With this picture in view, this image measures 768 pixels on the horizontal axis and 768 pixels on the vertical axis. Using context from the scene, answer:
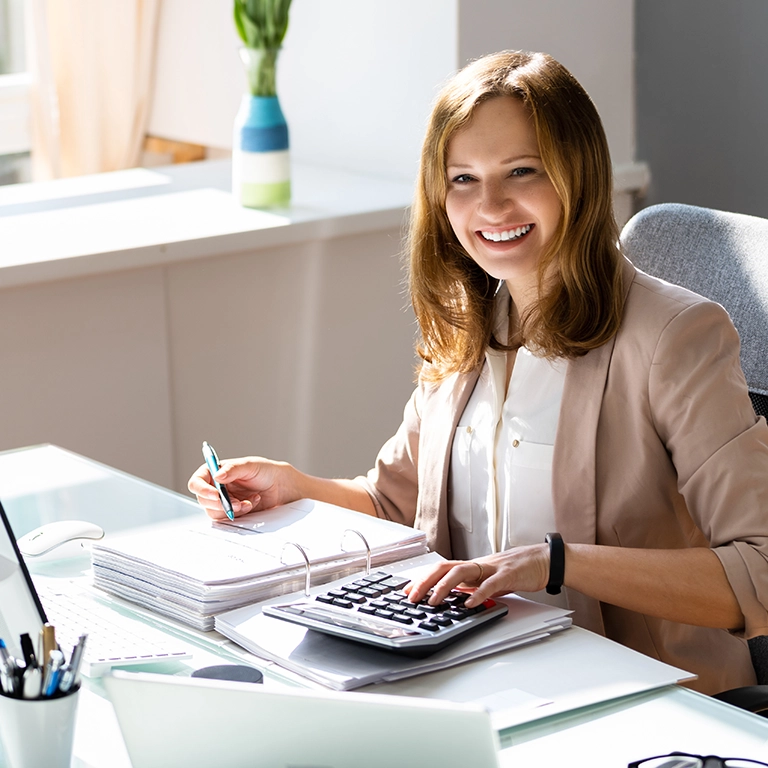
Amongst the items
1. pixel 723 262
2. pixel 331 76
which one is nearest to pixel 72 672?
pixel 723 262

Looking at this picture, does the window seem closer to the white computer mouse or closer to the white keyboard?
the white computer mouse

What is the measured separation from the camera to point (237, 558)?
1270 mm

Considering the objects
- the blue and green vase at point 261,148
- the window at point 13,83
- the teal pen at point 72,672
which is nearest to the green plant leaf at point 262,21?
the blue and green vase at point 261,148

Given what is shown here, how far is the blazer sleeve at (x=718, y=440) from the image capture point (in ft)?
4.15

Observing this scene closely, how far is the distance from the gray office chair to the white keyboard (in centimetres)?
71

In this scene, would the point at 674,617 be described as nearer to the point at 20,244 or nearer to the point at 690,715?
the point at 690,715

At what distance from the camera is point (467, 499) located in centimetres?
152

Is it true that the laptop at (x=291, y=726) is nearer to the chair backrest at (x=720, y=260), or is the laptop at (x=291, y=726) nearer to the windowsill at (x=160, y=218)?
the chair backrest at (x=720, y=260)

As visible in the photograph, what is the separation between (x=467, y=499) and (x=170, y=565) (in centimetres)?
43

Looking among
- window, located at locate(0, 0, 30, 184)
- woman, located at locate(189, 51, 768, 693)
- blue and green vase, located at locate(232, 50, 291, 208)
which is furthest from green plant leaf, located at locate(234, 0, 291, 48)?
woman, located at locate(189, 51, 768, 693)

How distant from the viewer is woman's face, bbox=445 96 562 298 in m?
1.40

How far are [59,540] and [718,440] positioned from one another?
741 millimetres

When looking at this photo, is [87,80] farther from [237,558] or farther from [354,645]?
[354,645]

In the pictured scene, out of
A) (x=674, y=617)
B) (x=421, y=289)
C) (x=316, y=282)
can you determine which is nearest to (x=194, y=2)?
(x=316, y=282)
